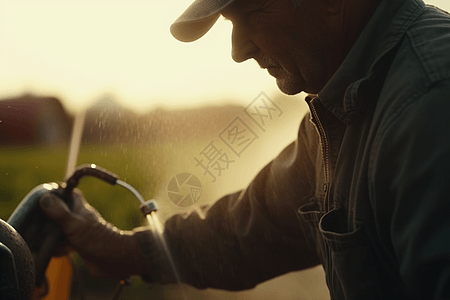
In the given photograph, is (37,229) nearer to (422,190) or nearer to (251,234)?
(251,234)

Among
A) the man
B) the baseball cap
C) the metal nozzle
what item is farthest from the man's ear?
the metal nozzle

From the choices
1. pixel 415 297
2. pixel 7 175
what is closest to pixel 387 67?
pixel 415 297

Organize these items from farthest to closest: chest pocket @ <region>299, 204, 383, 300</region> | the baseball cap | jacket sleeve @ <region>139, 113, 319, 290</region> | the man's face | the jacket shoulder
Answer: jacket sleeve @ <region>139, 113, 319, 290</region>, the man's face, the baseball cap, chest pocket @ <region>299, 204, 383, 300</region>, the jacket shoulder

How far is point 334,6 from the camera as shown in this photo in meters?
1.54

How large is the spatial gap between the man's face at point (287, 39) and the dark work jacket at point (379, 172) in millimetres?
132

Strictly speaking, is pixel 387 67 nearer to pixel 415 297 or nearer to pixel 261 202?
pixel 415 297


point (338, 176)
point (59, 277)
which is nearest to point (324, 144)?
point (338, 176)

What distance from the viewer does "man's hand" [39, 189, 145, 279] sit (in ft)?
6.27

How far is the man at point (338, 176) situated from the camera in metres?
1.10

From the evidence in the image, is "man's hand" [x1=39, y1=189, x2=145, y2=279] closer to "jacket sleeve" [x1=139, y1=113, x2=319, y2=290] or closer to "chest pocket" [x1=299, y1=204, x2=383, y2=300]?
"jacket sleeve" [x1=139, y1=113, x2=319, y2=290]

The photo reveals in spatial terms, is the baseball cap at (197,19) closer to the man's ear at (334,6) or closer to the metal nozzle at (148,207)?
the man's ear at (334,6)

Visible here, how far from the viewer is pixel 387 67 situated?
140 centimetres

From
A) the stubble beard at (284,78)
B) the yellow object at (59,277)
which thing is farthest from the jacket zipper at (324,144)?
the yellow object at (59,277)

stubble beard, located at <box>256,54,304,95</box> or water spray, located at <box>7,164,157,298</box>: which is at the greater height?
stubble beard, located at <box>256,54,304,95</box>
